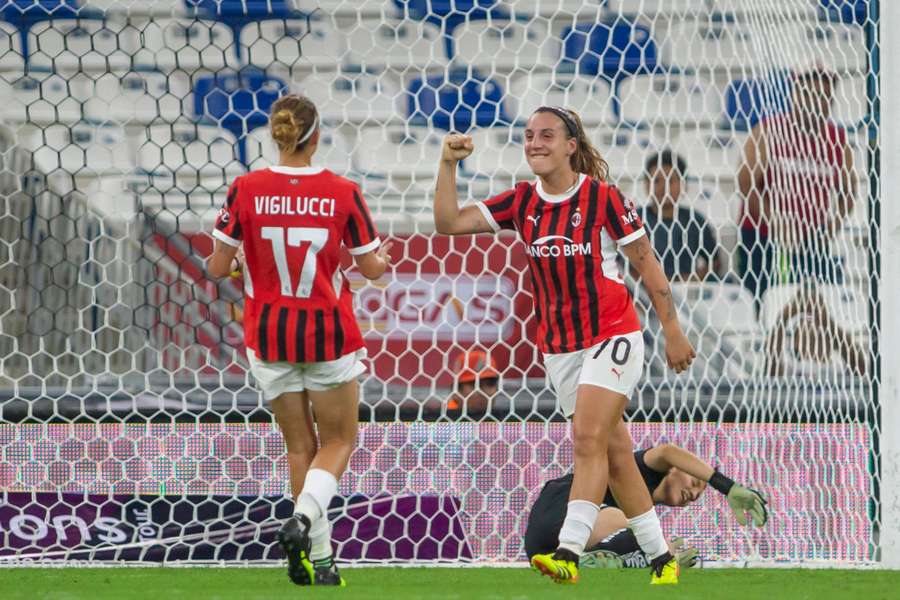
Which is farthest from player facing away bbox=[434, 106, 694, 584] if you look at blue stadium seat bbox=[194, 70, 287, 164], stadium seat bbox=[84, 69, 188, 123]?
stadium seat bbox=[84, 69, 188, 123]

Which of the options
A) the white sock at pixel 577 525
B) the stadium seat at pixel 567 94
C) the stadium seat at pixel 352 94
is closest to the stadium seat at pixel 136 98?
the stadium seat at pixel 352 94

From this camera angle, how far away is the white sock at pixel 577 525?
141 inches

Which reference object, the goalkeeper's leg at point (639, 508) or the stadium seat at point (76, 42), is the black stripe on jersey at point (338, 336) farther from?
the stadium seat at point (76, 42)

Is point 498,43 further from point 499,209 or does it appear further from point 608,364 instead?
point 608,364

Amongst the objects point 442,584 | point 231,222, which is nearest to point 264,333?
point 231,222

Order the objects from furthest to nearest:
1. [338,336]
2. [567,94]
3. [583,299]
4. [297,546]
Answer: [567,94] < [583,299] < [338,336] < [297,546]

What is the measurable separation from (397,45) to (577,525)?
2.34 meters

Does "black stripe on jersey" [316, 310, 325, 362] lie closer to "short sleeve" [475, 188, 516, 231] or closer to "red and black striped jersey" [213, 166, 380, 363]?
"red and black striped jersey" [213, 166, 380, 363]

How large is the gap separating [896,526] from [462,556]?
1445 mm

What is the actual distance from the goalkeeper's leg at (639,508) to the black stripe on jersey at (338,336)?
0.81 m

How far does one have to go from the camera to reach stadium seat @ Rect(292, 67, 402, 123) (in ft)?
17.4

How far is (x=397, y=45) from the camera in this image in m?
5.28

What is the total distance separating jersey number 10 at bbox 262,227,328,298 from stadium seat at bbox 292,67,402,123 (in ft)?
5.63

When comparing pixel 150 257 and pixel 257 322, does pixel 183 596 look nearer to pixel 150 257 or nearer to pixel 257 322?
pixel 257 322
